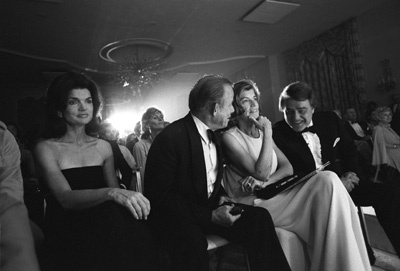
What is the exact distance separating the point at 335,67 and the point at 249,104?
697 centimetres

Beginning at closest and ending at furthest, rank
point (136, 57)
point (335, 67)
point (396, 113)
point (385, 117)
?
point (385, 117)
point (396, 113)
point (335, 67)
point (136, 57)

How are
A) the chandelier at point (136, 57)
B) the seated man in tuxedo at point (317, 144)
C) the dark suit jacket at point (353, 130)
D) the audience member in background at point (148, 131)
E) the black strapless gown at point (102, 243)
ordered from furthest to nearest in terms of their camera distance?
the chandelier at point (136, 57) < the dark suit jacket at point (353, 130) < the audience member in background at point (148, 131) < the seated man in tuxedo at point (317, 144) < the black strapless gown at point (102, 243)

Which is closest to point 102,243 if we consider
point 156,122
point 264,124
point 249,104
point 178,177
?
point 178,177

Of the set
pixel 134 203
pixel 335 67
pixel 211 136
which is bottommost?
pixel 134 203

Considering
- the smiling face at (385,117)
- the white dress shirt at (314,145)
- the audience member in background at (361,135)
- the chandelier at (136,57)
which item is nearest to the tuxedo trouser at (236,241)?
the white dress shirt at (314,145)

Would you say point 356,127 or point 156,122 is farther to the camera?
point 356,127

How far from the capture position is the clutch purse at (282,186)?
1.83 m

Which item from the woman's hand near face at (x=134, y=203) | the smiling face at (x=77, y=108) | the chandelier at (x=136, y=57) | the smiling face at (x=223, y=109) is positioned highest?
the chandelier at (x=136, y=57)

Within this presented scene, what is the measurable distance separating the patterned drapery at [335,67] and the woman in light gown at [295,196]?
6.37m

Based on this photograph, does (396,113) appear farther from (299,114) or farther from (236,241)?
(236,241)

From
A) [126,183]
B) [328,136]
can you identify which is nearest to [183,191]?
[126,183]

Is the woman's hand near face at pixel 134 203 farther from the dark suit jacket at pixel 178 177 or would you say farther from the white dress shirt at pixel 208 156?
the white dress shirt at pixel 208 156

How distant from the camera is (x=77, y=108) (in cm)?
187

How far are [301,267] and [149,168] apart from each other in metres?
0.99
